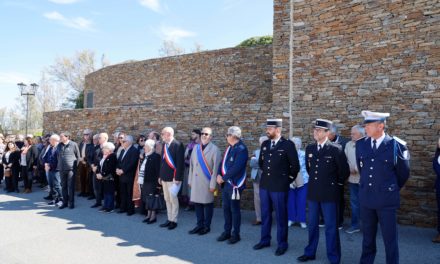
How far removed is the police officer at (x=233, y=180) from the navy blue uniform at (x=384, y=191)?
190 centimetres

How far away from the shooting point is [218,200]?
A: 816 centimetres

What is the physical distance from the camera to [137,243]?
17.0ft

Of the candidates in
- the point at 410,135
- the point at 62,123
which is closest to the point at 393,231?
the point at 410,135

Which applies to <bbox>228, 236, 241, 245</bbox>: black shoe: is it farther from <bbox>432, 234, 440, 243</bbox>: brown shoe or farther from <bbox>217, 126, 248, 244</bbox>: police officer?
<bbox>432, 234, 440, 243</bbox>: brown shoe

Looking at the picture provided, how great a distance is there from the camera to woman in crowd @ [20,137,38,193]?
9.84 metres

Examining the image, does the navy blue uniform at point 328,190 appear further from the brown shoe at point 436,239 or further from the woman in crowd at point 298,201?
the brown shoe at point 436,239

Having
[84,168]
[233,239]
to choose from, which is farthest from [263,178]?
[84,168]

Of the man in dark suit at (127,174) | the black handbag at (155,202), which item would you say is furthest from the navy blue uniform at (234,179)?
the man in dark suit at (127,174)

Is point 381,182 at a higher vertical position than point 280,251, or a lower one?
higher

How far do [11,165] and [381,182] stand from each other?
10012 mm

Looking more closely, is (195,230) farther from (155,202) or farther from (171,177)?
(155,202)

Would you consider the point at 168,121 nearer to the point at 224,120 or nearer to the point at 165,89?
the point at 224,120

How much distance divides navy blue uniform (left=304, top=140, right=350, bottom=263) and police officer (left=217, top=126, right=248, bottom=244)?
3.85 feet

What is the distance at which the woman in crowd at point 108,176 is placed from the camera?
749 centimetres
